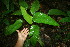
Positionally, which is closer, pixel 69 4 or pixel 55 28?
pixel 55 28

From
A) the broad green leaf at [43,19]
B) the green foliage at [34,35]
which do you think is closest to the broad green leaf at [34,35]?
the green foliage at [34,35]

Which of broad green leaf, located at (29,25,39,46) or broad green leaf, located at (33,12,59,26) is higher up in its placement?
broad green leaf, located at (33,12,59,26)

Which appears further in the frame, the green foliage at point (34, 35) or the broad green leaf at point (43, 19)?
the broad green leaf at point (43, 19)

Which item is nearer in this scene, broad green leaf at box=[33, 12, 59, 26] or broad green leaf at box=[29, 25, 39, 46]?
broad green leaf at box=[29, 25, 39, 46]

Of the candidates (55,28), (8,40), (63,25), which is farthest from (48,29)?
(8,40)

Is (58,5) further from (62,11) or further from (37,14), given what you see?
(37,14)

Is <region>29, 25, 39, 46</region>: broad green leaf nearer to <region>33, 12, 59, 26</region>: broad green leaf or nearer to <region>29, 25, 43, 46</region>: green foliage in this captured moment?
<region>29, 25, 43, 46</region>: green foliage

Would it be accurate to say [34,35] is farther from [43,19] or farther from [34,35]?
[43,19]

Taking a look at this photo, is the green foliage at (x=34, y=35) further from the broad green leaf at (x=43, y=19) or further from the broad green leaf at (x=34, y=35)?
the broad green leaf at (x=43, y=19)

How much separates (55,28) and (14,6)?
5.11 feet

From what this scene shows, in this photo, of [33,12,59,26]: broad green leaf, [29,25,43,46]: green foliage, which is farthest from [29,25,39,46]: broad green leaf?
[33,12,59,26]: broad green leaf

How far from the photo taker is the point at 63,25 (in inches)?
153

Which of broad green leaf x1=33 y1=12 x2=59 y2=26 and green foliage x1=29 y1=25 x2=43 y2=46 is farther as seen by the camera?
broad green leaf x1=33 y1=12 x2=59 y2=26

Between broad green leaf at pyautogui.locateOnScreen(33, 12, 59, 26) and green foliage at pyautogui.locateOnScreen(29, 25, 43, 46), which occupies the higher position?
broad green leaf at pyautogui.locateOnScreen(33, 12, 59, 26)
